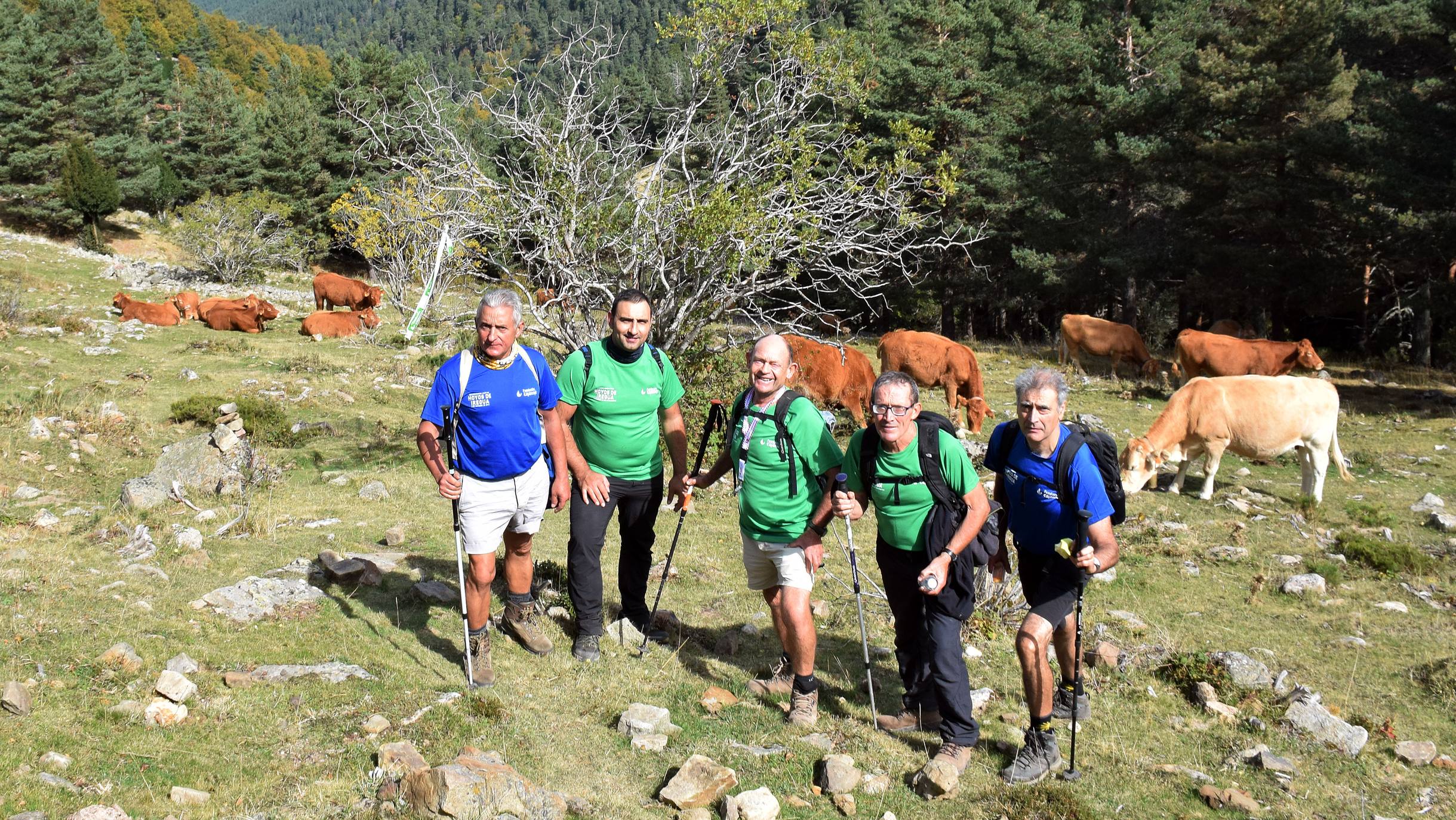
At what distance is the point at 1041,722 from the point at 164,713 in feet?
13.9

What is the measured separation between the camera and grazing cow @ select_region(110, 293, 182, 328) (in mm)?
20891

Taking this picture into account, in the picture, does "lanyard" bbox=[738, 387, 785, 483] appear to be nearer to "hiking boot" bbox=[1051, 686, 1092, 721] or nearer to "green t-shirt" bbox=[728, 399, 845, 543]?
"green t-shirt" bbox=[728, 399, 845, 543]

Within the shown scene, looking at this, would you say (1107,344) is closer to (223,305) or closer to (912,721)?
(912,721)

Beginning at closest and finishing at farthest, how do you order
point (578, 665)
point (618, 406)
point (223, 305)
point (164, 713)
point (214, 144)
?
point (164, 713), point (618, 406), point (578, 665), point (223, 305), point (214, 144)

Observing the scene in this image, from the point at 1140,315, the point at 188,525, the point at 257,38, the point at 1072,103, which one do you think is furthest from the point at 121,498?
the point at 257,38

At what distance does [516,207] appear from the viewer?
10.5 metres

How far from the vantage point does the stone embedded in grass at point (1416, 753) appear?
5.14 meters

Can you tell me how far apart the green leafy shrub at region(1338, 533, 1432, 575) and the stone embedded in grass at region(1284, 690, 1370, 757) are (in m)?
4.15

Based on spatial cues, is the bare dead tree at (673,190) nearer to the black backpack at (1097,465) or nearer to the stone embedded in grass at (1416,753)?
the black backpack at (1097,465)

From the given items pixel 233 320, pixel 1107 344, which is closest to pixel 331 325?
pixel 233 320

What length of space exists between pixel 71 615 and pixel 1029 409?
539 cm

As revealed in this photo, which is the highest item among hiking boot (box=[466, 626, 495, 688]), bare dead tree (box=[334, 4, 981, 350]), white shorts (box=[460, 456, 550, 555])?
bare dead tree (box=[334, 4, 981, 350])

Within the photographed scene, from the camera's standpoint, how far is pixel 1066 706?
539cm

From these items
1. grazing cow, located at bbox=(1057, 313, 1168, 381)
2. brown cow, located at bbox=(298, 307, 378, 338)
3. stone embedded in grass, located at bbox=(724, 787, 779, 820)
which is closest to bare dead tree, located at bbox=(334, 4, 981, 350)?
stone embedded in grass, located at bbox=(724, 787, 779, 820)
